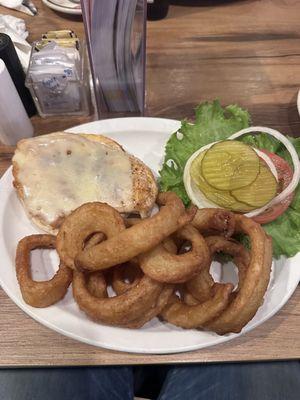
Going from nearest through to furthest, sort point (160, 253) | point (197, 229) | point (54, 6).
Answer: point (160, 253)
point (197, 229)
point (54, 6)

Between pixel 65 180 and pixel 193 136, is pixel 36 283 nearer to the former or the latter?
pixel 65 180

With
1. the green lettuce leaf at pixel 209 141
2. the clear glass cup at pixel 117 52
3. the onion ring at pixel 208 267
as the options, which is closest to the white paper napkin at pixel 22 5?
the clear glass cup at pixel 117 52

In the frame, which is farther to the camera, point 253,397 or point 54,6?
point 54,6

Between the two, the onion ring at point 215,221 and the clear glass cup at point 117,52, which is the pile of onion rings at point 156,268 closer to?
the onion ring at point 215,221

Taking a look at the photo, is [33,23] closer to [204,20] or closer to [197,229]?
[204,20]

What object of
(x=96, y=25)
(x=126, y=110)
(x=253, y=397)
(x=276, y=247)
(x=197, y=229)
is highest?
(x=96, y=25)

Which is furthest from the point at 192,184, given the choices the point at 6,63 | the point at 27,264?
the point at 6,63

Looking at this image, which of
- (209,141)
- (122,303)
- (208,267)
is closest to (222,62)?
(209,141)

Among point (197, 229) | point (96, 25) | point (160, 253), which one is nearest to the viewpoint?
point (160, 253)
